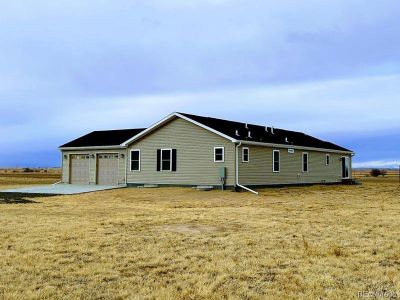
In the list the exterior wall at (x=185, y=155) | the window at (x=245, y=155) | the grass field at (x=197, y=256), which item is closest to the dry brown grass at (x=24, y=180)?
the exterior wall at (x=185, y=155)

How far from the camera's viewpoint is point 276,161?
107 ft

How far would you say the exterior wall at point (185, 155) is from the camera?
29.2 meters

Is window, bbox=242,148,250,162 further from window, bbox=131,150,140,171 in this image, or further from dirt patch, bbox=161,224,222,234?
dirt patch, bbox=161,224,222,234

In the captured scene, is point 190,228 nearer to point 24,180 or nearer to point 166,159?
point 166,159

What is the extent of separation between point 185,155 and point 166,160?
162 centimetres

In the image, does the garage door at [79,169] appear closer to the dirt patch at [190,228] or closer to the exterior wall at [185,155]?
the exterior wall at [185,155]

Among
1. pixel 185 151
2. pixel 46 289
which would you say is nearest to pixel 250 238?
pixel 46 289

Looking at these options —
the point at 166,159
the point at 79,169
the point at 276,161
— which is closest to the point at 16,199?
the point at 166,159

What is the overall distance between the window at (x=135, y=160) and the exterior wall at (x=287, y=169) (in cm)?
799

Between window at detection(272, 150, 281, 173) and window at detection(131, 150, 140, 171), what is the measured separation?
9.32 meters

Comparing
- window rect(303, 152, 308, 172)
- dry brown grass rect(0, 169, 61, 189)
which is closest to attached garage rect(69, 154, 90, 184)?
dry brown grass rect(0, 169, 61, 189)

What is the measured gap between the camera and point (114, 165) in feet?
114

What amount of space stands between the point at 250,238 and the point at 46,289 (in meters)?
5.52

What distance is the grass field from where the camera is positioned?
692 centimetres
